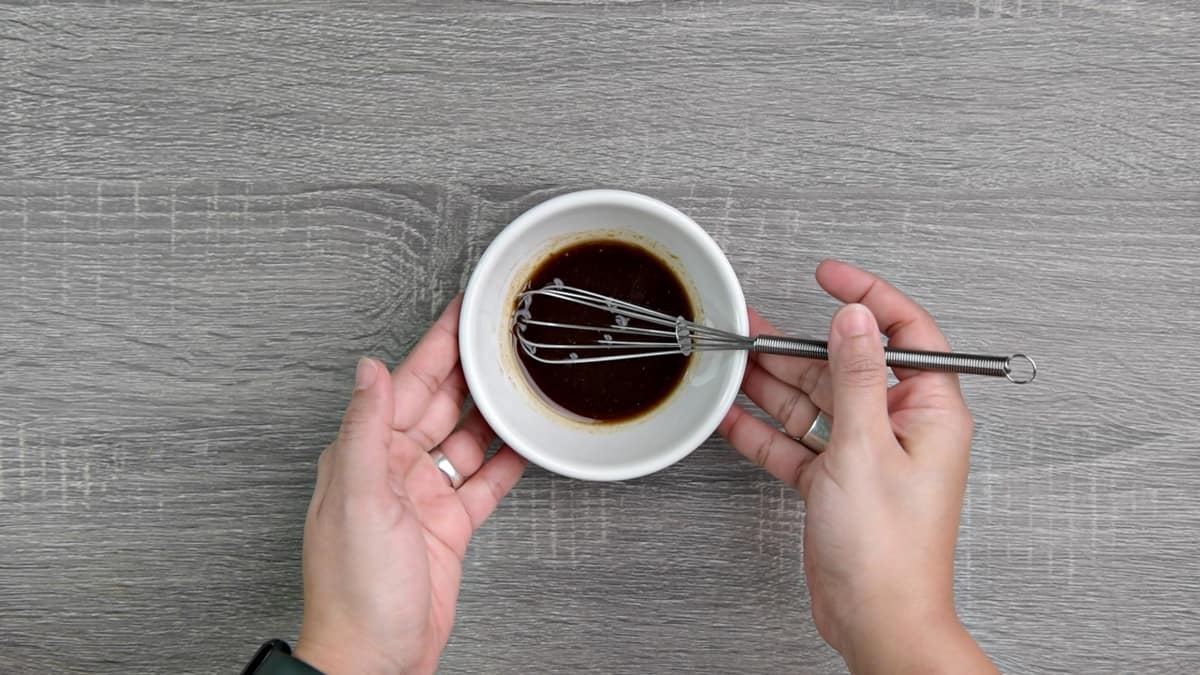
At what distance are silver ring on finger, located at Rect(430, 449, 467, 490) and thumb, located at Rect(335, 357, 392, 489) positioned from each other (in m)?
0.13

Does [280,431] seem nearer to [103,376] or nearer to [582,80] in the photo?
[103,376]

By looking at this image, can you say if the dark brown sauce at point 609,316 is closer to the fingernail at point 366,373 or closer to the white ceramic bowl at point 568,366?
the white ceramic bowl at point 568,366

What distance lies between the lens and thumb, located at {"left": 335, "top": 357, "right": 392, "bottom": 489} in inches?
26.9

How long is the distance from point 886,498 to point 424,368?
0.43 meters

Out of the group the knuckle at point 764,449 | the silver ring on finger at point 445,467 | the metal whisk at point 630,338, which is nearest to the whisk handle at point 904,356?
the metal whisk at point 630,338

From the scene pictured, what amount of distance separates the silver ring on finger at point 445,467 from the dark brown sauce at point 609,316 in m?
0.11

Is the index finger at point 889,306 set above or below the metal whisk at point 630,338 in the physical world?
above

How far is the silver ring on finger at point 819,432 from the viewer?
81cm

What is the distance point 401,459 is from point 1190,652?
2.76 feet

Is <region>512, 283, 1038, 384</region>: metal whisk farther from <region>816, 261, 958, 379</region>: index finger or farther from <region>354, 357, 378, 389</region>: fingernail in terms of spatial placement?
<region>354, 357, 378, 389</region>: fingernail

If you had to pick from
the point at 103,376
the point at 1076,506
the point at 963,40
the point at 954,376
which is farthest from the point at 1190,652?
the point at 103,376

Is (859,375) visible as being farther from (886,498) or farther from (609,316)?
(609,316)

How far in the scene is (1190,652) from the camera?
0.89 metres

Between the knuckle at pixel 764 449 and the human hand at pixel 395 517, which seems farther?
the knuckle at pixel 764 449
